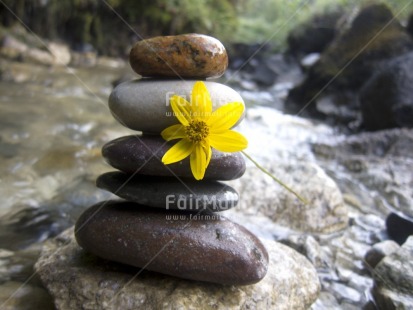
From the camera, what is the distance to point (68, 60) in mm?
11516

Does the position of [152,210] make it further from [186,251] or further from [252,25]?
[252,25]

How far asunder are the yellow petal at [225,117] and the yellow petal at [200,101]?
0.04 m

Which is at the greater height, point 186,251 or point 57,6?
point 186,251

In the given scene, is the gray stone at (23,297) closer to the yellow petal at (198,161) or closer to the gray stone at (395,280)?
the yellow petal at (198,161)

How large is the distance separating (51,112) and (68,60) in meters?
5.69

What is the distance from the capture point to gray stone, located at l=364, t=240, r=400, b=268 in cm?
287

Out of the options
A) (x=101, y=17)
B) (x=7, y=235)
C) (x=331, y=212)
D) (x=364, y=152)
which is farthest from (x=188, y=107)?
(x=101, y=17)

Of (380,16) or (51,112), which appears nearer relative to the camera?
(51,112)

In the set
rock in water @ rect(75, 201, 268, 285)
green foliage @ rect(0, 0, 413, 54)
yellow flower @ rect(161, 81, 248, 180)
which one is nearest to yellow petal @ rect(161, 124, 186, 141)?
yellow flower @ rect(161, 81, 248, 180)

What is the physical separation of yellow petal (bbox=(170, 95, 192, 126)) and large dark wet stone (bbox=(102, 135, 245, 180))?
0.20 meters

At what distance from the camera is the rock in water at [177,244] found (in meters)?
1.98

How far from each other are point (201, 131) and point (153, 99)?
0.38 m

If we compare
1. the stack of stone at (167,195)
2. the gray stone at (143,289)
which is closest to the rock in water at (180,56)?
the stack of stone at (167,195)

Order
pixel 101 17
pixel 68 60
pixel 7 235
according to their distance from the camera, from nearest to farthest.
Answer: pixel 7 235, pixel 68 60, pixel 101 17
